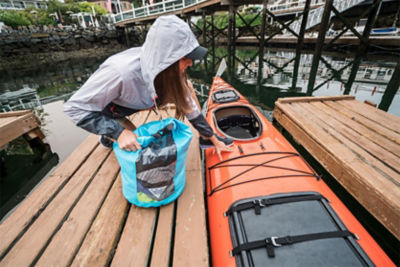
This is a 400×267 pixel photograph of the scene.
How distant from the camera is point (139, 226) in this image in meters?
1.39

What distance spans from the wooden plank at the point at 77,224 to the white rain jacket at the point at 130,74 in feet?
2.44

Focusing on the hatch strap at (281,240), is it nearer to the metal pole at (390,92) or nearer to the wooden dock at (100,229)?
the wooden dock at (100,229)

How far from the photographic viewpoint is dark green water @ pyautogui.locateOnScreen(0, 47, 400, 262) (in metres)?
3.17

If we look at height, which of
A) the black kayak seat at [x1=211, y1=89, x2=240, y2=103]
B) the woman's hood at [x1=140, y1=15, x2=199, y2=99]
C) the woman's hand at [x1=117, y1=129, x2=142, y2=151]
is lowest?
the black kayak seat at [x1=211, y1=89, x2=240, y2=103]

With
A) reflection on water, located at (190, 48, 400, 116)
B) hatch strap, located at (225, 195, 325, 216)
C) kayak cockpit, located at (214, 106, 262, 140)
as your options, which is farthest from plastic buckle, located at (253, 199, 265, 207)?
reflection on water, located at (190, 48, 400, 116)

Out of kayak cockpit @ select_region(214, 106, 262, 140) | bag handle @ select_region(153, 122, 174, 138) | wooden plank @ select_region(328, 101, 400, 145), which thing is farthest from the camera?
kayak cockpit @ select_region(214, 106, 262, 140)

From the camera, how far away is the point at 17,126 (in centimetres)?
295

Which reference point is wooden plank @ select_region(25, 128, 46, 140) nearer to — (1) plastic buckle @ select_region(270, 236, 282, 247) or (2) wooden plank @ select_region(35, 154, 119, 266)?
(2) wooden plank @ select_region(35, 154, 119, 266)

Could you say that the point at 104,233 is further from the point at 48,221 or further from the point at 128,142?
the point at 128,142

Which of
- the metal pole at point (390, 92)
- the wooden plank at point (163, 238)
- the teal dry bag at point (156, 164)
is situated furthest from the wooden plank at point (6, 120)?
the metal pole at point (390, 92)

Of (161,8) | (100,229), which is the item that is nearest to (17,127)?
(100,229)

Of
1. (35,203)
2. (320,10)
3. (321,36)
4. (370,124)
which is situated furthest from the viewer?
(320,10)

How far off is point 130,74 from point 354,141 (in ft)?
8.74

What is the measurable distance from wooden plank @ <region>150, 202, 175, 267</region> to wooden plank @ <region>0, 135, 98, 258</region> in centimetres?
107
